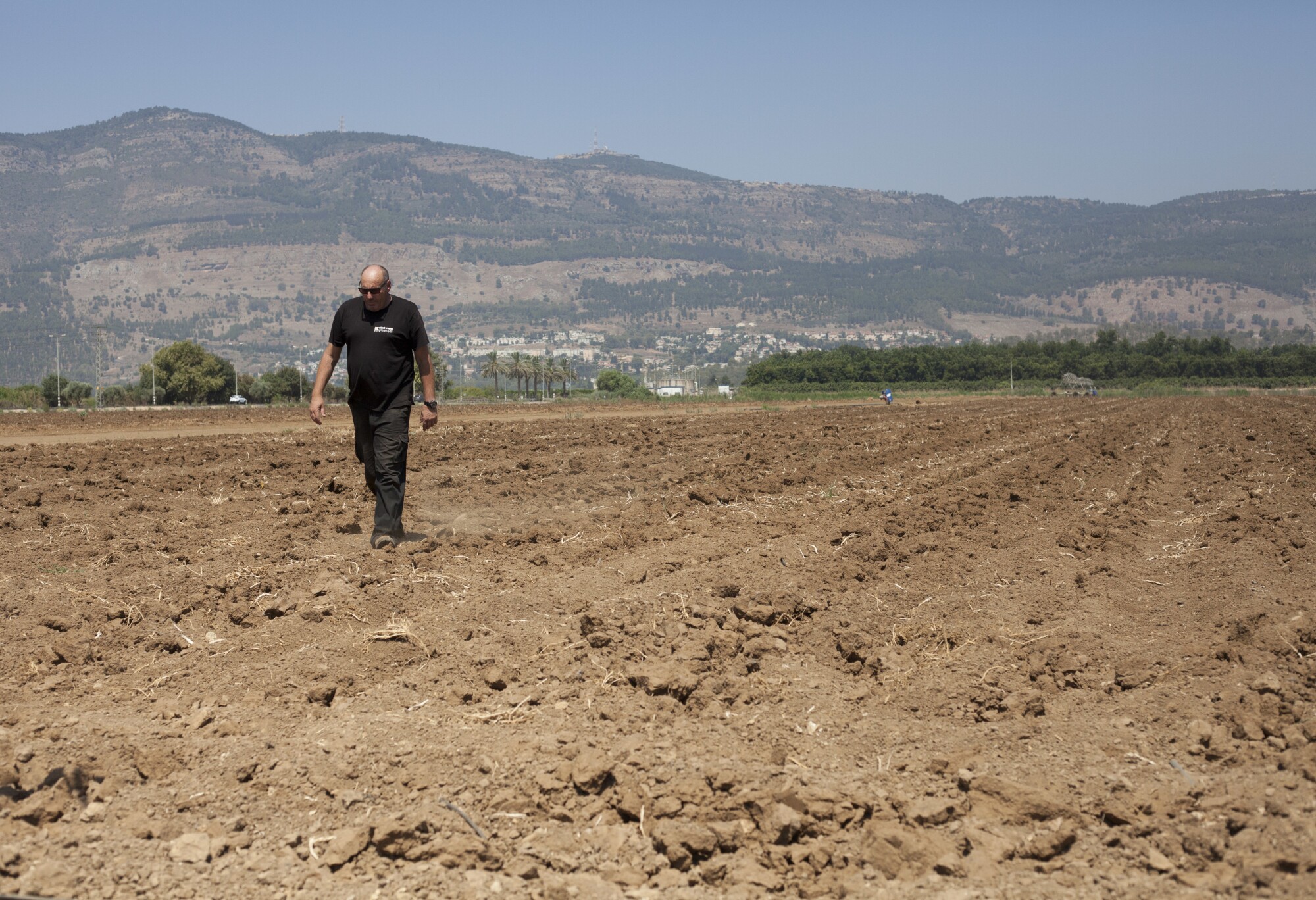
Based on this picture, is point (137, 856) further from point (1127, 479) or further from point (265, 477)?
point (1127, 479)

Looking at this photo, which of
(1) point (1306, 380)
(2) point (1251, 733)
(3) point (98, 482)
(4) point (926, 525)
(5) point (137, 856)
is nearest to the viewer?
(5) point (137, 856)

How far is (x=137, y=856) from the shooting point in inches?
123

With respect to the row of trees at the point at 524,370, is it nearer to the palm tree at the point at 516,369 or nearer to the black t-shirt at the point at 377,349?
the palm tree at the point at 516,369

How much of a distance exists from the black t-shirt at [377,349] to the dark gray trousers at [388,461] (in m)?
0.09

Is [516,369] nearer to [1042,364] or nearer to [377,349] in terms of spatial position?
[1042,364]

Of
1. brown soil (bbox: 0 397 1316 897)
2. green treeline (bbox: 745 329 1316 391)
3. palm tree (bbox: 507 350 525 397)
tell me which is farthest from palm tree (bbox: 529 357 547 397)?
brown soil (bbox: 0 397 1316 897)

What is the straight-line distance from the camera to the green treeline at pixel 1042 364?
130 meters

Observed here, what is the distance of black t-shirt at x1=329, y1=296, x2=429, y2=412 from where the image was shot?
789cm

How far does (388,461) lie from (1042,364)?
146 m

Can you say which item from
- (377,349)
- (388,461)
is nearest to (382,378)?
(377,349)

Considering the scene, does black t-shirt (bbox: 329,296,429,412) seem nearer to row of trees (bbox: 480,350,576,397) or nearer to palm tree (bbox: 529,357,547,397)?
row of trees (bbox: 480,350,576,397)

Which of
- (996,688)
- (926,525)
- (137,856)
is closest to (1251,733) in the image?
(996,688)

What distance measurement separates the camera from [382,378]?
7918mm

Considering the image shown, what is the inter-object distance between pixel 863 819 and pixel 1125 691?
5.90ft
